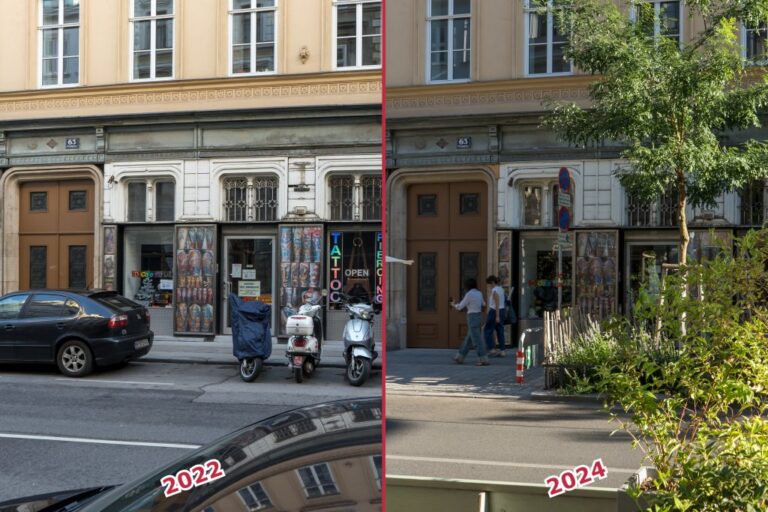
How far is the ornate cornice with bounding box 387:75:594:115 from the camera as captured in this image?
97 centimetres

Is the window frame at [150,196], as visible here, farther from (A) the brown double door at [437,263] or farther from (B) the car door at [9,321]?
(A) the brown double door at [437,263]

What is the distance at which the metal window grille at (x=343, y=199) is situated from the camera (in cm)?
340

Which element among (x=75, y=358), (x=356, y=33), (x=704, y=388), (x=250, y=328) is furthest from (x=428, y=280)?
(x=75, y=358)

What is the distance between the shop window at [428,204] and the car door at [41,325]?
9.58ft

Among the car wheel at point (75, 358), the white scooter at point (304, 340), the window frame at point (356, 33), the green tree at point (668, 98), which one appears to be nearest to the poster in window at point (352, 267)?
the white scooter at point (304, 340)

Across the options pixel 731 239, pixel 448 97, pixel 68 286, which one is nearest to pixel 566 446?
pixel 731 239

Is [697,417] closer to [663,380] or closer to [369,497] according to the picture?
[663,380]

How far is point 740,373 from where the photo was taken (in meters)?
1.01

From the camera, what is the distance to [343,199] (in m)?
3.44

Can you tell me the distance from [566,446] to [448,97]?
475 millimetres

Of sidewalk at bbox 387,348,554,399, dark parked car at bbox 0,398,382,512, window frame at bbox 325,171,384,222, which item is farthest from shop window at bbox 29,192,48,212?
sidewalk at bbox 387,348,554,399

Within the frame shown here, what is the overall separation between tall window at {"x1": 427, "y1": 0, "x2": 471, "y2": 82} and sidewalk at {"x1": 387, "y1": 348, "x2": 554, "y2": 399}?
308 millimetres

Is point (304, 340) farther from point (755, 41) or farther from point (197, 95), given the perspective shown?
point (755, 41)

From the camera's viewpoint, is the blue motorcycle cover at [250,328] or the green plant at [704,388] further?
the blue motorcycle cover at [250,328]
